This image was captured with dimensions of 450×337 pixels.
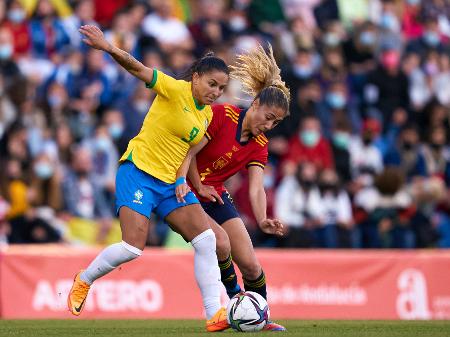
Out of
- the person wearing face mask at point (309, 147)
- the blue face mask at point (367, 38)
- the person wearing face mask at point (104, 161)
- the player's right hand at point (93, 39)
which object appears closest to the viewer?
the player's right hand at point (93, 39)

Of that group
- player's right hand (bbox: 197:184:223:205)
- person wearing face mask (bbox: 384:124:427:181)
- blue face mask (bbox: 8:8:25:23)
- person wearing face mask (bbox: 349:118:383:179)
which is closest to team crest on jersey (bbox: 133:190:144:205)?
player's right hand (bbox: 197:184:223:205)

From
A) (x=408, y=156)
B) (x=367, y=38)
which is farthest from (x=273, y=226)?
(x=367, y=38)

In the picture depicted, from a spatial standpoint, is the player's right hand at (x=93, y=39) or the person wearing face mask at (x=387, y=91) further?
the person wearing face mask at (x=387, y=91)

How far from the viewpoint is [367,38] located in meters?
21.2

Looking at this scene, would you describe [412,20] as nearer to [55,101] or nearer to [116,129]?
[116,129]

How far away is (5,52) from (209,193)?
25.3 ft

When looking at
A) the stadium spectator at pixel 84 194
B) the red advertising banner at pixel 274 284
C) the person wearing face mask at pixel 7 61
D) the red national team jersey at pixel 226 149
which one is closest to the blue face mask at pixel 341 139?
the red advertising banner at pixel 274 284

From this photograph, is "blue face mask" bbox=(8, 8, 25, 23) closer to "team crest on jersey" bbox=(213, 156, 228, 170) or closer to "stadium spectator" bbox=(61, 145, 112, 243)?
"stadium spectator" bbox=(61, 145, 112, 243)

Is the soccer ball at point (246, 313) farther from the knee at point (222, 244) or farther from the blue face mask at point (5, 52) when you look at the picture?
the blue face mask at point (5, 52)

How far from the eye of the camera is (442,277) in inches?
623

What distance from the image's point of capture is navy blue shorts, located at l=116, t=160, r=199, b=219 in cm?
997

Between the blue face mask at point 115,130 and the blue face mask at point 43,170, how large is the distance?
54.8 inches

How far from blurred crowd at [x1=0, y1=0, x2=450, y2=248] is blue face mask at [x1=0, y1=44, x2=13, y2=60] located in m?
0.02

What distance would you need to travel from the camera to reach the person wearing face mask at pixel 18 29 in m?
17.8
